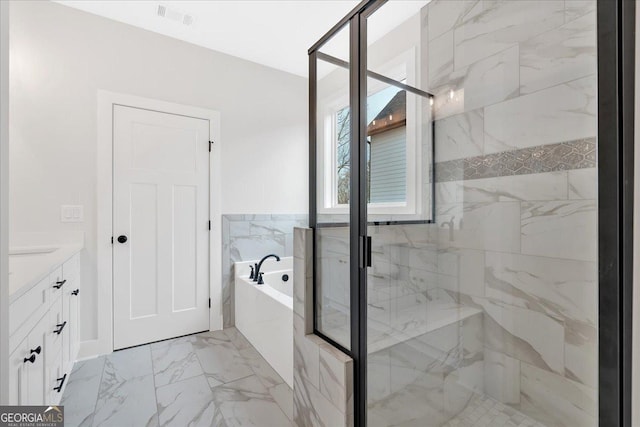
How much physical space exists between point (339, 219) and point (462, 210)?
52cm

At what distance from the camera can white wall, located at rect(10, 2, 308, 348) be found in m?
2.08

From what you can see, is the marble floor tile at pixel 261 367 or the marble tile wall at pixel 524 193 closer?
the marble tile wall at pixel 524 193

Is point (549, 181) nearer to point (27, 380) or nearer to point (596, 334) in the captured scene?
point (596, 334)

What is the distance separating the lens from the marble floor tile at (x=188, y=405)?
62.2 inches

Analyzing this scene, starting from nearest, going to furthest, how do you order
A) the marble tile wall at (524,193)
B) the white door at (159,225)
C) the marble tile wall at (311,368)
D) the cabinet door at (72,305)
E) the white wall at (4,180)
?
the white wall at (4,180) → the marble tile wall at (524,193) → the marble tile wall at (311,368) → the cabinet door at (72,305) → the white door at (159,225)

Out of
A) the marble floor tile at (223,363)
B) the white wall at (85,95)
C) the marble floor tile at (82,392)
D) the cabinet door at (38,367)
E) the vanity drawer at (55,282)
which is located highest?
the white wall at (85,95)

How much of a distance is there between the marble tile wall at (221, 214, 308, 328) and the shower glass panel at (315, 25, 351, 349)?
5.16ft

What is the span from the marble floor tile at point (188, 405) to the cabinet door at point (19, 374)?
0.74 metres

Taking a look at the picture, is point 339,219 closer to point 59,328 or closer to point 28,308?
point 28,308

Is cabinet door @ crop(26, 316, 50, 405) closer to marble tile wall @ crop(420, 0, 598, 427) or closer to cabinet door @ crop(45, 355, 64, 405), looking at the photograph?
cabinet door @ crop(45, 355, 64, 405)

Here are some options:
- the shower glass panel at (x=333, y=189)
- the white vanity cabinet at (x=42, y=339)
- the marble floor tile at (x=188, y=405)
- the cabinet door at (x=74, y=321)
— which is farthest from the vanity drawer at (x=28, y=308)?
the shower glass panel at (x=333, y=189)

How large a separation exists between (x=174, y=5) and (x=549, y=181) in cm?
263

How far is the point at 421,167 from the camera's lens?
1245mm

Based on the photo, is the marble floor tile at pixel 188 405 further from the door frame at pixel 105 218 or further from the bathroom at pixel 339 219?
the door frame at pixel 105 218
